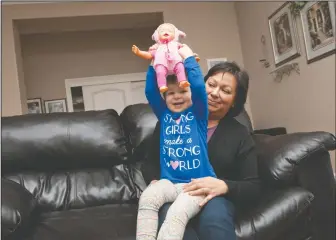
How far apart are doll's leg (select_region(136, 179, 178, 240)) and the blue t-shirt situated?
0.06 m

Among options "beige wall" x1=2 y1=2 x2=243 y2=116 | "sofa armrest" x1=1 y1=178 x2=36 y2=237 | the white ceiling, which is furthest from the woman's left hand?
the white ceiling

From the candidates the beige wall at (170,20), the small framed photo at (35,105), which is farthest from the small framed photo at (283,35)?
the small framed photo at (35,105)

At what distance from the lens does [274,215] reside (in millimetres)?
1302

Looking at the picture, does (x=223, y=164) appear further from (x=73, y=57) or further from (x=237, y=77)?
(x=73, y=57)

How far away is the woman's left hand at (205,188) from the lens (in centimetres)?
113

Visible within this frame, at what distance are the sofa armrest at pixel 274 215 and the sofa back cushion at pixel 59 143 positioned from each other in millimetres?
787

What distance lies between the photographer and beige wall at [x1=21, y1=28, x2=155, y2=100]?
4.80 metres

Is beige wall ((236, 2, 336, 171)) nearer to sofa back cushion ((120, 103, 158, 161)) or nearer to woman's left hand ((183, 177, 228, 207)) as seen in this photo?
sofa back cushion ((120, 103, 158, 161))

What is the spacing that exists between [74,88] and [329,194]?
410 cm

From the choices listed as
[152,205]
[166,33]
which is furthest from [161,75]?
[152,205]

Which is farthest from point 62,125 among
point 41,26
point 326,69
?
point 41,26

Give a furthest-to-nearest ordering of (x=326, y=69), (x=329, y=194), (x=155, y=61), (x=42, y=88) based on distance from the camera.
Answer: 1. (x=42, y=88)
2. (x=326, y=69)
3. (x=329, y=194)
4. (x=155, y=61)

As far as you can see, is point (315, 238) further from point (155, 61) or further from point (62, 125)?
point (62, 125)

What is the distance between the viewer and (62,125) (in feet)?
5.80
